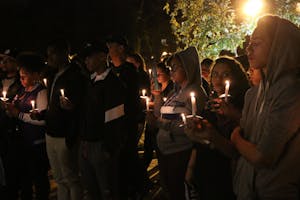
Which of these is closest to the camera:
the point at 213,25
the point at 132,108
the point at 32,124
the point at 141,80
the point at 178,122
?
the point at 178,122

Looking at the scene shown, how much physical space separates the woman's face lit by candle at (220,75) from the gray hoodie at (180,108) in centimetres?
33

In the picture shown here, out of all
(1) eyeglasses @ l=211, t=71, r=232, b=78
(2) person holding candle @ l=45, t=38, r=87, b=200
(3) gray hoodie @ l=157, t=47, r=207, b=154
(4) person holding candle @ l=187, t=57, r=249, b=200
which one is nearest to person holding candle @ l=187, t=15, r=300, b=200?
(4) person holding candle @ l=187, t=57, r=249, b=200

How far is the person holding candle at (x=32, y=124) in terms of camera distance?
19.8ft

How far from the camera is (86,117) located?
17.5 feet

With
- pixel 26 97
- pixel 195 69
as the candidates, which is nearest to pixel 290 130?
pixel 195 69

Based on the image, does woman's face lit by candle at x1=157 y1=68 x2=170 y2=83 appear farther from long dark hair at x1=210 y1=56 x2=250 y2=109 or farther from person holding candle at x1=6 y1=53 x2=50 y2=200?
long dark hair at x1=210 y1=56 x2=250 y2=109

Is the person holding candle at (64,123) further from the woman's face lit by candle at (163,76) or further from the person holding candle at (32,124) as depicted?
the woman's face lit by candle at (163,76)

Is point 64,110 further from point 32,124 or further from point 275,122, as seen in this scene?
point 275,122

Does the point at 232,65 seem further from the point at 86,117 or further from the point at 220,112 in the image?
the point at 86,117

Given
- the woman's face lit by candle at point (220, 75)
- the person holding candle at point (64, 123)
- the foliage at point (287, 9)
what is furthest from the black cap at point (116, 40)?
the foliage at point (287, 9)

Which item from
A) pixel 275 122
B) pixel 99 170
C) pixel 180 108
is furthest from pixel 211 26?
pixel 275 122

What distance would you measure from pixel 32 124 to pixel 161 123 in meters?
2.27

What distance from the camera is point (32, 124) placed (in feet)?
19.9

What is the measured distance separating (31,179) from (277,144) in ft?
15.5
